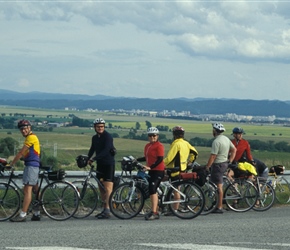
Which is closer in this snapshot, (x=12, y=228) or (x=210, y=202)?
(x=12, y=228)

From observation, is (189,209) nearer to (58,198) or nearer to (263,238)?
(58,198)

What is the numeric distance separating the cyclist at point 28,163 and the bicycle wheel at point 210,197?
3334 mm

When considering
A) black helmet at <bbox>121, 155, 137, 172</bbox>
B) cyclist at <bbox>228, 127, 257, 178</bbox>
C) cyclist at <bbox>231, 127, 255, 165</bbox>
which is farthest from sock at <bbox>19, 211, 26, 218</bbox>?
cyclist at <bbox>231, 127, 255, 165</bbox>

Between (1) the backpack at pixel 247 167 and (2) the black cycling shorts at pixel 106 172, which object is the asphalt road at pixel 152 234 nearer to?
(2) the black cycling shorts at pixel 106 172

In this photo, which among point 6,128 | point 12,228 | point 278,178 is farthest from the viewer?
point 6,128

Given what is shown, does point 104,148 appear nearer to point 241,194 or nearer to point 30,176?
point 30,176

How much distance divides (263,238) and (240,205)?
15.5 feet

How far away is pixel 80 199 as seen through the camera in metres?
12.7

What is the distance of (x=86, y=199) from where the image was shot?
13.5 meters

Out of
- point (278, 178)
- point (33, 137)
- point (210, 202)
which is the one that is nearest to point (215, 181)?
point (210, 202)

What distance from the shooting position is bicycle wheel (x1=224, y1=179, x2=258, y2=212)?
14.2m

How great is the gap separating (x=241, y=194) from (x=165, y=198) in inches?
78.6

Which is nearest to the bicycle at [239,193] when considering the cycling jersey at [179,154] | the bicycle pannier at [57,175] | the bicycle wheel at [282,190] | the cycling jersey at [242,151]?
the cycling jersey at [242,151]

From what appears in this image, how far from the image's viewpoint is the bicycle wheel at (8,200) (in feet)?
41.1
